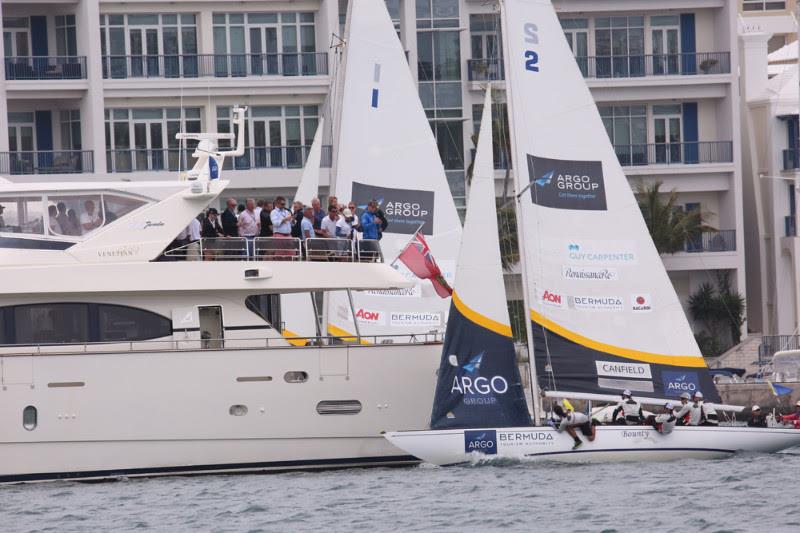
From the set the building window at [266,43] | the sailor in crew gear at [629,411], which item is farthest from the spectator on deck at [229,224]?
the building window at [266,43]

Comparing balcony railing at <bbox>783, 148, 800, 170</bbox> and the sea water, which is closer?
the sea water

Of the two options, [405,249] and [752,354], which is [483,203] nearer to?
[405,249]

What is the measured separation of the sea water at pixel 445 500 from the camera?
73.4ft

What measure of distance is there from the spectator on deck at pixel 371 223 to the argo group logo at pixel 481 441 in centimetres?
445

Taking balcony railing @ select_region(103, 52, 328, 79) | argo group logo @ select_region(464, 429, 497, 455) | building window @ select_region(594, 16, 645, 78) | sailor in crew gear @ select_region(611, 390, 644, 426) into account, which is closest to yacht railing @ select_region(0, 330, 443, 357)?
argo group logo @ select_region(464, 429, 497, 455)

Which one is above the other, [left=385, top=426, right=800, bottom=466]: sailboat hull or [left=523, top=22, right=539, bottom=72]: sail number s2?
[left=523, top=22, right=539, bottom=72]: sail number s2

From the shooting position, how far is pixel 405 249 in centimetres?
3228

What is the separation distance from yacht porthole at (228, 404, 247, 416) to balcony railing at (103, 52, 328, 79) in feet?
86.7

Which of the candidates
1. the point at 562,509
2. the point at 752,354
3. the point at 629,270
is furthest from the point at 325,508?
the point at 752,354

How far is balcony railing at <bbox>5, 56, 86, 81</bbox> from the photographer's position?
5172 cm

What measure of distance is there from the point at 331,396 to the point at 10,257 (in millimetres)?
5380

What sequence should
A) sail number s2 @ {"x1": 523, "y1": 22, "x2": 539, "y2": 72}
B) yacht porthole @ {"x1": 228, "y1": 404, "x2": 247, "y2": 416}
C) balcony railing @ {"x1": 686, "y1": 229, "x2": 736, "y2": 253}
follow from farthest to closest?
balcony railing @ {"x1": 686, "y1": 229, "x2": 736, "y2": 253}
sail number s2 @ {"x1": 523, "y1": 22, "x2": 539, "y2": 72}
yacht porthole @ {"x1": 228, "y1": 404, "x2": 247, "y2": 416}

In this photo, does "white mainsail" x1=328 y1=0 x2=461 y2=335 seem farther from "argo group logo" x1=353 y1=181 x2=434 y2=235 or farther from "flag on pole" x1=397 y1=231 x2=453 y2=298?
"flag on pole" x1=397 y1=231 x2=453 y2=298

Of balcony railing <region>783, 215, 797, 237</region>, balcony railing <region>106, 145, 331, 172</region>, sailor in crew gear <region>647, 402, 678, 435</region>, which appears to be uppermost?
balcony railing <region>106, 145, 331, 172</region>
